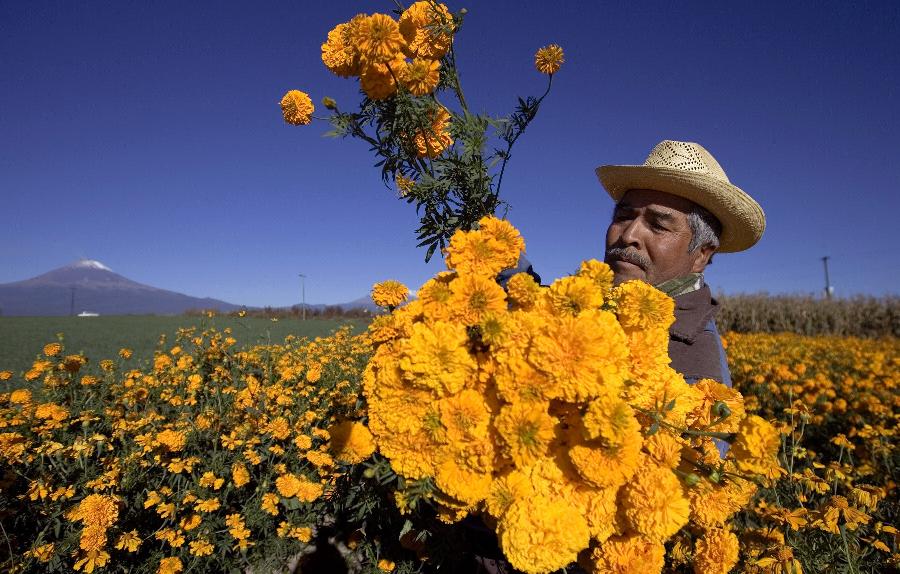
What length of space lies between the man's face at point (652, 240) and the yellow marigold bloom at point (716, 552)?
1134mm

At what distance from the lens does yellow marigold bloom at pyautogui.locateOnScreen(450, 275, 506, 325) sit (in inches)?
33.5

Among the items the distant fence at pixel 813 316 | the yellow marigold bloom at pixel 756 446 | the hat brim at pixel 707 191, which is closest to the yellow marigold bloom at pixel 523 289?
the yellow marigold bloom at pixel 756 446

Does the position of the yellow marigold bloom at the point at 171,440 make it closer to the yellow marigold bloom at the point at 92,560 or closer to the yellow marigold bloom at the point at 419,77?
the yellow marigold bloom at the point at 92,560

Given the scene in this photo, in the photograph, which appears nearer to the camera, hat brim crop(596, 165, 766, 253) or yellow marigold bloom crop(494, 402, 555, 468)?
yellow marigold bloom crop(494, 402, 555, 468)

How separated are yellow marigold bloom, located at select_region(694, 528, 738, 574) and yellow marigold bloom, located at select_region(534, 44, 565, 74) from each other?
5.41 feet

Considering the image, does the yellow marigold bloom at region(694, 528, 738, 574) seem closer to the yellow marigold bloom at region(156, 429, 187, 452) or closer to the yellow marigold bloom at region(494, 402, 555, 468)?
the yellow marigold bloom at region(494, 402, 555, 468)

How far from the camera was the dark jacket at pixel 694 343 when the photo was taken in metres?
1.81

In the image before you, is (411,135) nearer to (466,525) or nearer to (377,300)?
(377,300)

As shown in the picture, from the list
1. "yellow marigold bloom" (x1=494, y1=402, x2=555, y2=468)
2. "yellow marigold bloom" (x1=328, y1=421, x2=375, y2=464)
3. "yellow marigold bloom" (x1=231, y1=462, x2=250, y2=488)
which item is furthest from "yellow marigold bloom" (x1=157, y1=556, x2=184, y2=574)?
"yellow marigold bloom" (x1=494, y1=402, x2=555, y2=468)

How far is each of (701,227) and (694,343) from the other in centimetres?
67

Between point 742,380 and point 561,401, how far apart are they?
755cm

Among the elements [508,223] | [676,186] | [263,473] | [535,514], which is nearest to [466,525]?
[535,514]

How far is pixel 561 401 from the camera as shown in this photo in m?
0.82

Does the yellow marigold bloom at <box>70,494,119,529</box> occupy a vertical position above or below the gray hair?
below
